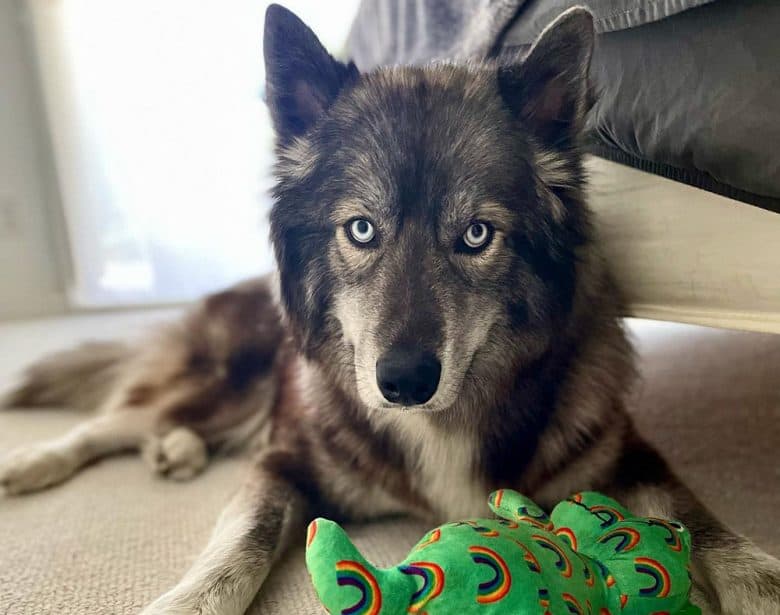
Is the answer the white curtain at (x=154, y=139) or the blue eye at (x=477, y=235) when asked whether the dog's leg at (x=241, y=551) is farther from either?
the white curtain at (x=154, y=139)

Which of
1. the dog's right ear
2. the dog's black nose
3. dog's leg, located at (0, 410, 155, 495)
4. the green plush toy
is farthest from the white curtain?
the green plush toy

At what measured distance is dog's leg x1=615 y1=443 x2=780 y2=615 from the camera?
899mm

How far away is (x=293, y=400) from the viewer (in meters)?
1.42

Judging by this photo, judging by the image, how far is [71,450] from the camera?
1603mm

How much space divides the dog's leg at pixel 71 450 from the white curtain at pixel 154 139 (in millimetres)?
1732

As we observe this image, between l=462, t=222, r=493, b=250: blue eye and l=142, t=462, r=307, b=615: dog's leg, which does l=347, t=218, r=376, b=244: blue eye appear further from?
l=142, t=462, r=307, b=615: dog's leg

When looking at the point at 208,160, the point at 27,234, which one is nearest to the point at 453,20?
the point at 208,160

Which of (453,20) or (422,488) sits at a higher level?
(453,20)

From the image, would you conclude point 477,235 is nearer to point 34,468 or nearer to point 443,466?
point 443,466

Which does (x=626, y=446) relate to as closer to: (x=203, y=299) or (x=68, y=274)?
(x=203, y=299)

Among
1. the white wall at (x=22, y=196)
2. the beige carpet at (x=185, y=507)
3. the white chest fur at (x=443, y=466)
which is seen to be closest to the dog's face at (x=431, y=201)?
the white chest fur at (x=443, y=466)

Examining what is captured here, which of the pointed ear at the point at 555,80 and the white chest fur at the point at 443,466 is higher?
the pointed ear at the point at 555,80

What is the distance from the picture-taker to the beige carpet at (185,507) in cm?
110

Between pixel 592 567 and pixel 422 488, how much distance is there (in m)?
0.42
